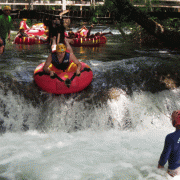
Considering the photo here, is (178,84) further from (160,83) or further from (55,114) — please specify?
(55,114)

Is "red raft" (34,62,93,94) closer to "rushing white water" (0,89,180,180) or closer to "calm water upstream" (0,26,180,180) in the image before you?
"calm water upstream" (0,26,180,180)

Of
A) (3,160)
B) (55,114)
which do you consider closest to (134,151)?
(55,114)

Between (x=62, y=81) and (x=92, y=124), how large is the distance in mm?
1091

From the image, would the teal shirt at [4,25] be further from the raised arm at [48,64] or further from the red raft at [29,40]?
the red raft at [29,40]

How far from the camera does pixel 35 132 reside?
5.41 metres

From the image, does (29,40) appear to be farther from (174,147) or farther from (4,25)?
(174,147)

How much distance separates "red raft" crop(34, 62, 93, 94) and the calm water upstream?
158 millimetres

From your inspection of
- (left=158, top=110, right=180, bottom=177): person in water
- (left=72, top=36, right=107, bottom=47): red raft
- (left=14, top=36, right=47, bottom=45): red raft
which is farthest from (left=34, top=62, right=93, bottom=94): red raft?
(left=14, top=36, right=47, bottom=45): red raft

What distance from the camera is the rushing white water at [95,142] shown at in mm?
4109

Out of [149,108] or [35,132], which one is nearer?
[35,132]

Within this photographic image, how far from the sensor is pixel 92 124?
5.66 m

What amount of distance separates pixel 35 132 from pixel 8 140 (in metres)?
0.57

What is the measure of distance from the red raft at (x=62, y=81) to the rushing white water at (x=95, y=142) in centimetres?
29

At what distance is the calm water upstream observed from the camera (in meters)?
4.20
